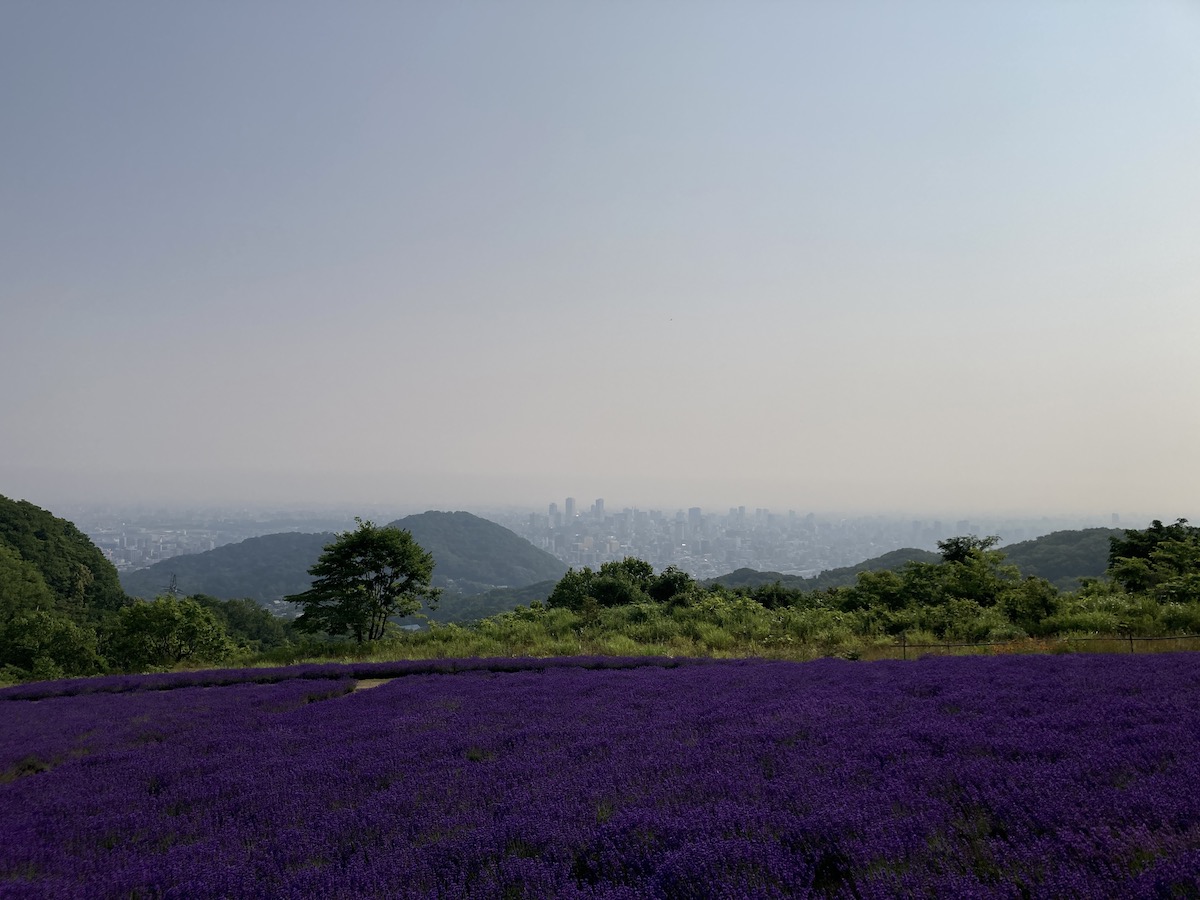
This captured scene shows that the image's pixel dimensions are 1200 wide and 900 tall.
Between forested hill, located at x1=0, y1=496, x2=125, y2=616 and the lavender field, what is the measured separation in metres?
76.1

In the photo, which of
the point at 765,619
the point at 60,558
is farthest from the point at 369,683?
the point at 60,558

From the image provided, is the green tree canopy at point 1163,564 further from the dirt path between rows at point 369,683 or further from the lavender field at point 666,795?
the dirt path between rows at point 369,683

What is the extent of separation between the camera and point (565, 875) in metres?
3.78

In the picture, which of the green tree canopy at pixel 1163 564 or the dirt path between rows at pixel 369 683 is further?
the green tree canopy at pixel 1163 564

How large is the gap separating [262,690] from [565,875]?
13.0m

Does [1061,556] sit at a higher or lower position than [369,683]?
lower

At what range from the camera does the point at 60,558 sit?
7219 centimetres

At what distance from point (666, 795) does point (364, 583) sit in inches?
926

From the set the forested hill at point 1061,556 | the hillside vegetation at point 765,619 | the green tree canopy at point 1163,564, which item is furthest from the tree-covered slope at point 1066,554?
the hillside vegetation at point 765,619

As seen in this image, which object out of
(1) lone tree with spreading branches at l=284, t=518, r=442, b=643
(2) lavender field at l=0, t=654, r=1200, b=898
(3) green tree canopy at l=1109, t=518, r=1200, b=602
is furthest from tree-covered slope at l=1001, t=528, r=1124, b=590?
(2) lavender field at l=0, t=654, r=1200, b=898

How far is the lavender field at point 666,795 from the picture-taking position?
3.54m

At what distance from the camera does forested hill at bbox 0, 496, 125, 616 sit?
225 ft

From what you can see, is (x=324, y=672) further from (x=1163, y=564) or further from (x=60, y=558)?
(x=60, y=558)

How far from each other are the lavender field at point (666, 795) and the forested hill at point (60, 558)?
76120 millimetres
